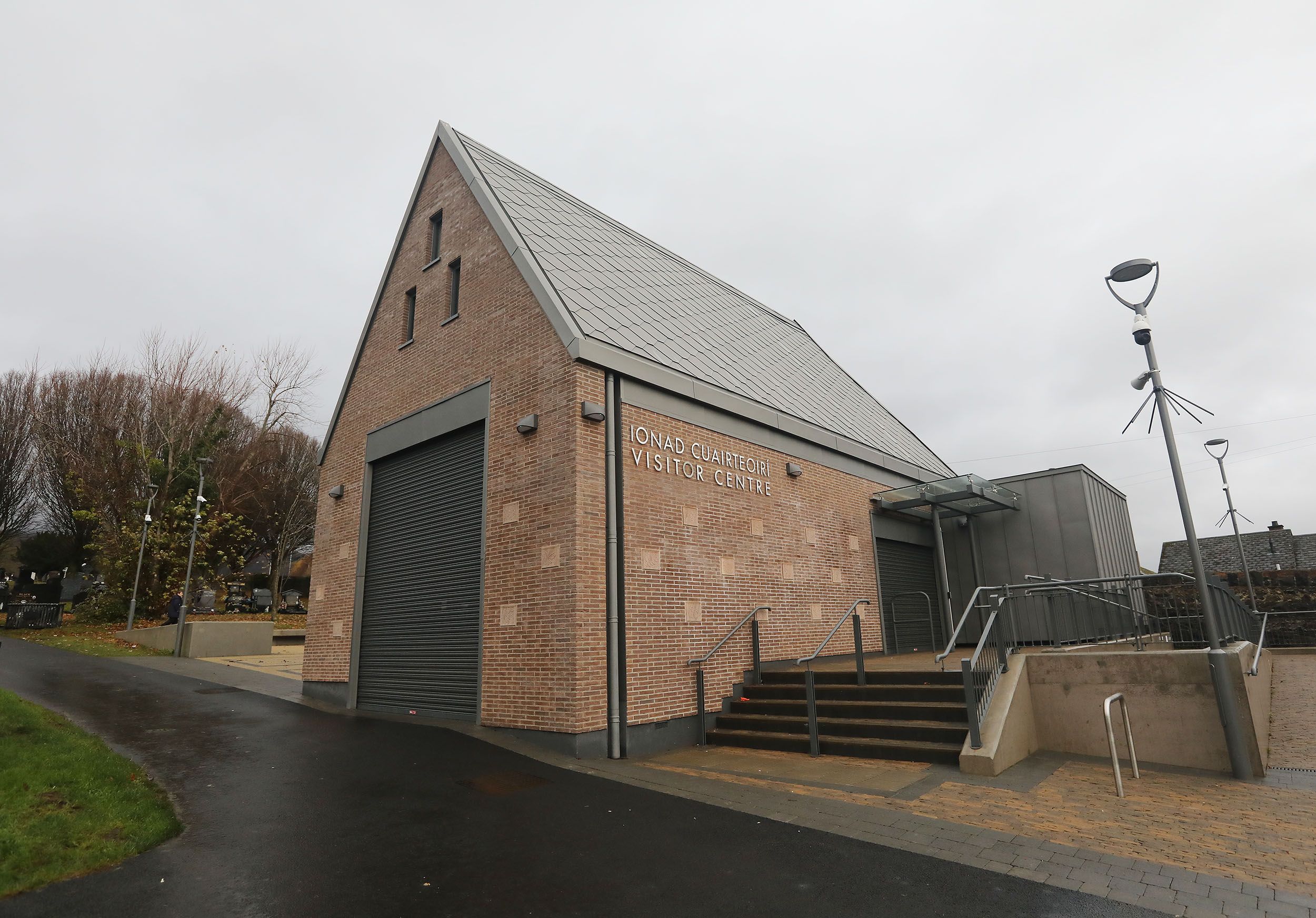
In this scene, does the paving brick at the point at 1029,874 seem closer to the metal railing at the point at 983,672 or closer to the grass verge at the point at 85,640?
the metal railing at the point at 983,672

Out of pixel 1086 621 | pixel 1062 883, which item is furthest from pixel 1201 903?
pixel 1086 621

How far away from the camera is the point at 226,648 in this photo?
21828 millimetres

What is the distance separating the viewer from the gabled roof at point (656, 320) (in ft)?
35.5

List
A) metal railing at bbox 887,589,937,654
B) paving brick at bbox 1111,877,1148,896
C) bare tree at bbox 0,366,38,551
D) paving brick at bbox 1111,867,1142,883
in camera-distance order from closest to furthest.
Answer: paving brick at bbox 1111,877,1148,896, paving brick at bbox 1111,867,1142,883, metal railing at bbox 887,589,937,654, bare tree at bbox 0,366,38,551

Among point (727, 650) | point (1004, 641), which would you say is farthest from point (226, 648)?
point (1004, 641)

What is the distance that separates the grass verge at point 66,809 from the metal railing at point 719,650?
20.4ft

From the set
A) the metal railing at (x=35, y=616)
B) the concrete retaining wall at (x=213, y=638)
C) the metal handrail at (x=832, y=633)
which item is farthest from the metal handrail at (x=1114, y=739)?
the metal railing at (x=35, y=616)

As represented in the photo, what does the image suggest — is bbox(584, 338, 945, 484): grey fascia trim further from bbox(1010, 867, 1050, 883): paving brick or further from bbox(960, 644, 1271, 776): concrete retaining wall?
bbox(1010, 867, 1050, 883): paving brick

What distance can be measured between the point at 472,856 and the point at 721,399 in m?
8.16

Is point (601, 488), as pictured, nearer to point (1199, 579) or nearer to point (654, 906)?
point (654, 906)

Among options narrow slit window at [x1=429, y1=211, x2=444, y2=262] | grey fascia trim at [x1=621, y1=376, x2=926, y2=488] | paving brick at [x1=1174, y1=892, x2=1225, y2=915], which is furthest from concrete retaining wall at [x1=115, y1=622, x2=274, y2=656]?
paving brick at [x1=1174, y1=892, x2=1225, y2=915]

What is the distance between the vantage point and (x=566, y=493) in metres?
9.39

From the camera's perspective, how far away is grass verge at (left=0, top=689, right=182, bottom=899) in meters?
4.62

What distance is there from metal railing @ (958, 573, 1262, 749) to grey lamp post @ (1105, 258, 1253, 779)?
528 mm
